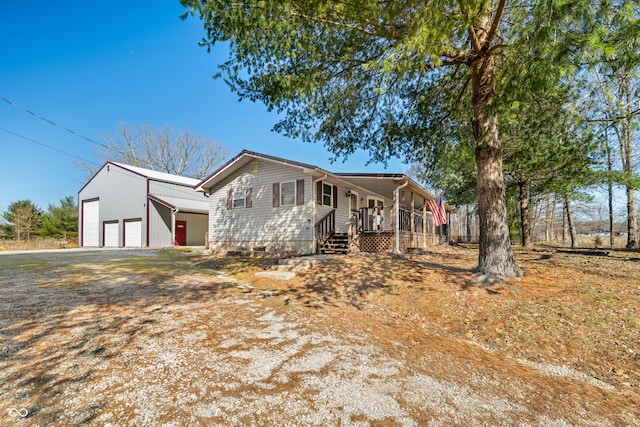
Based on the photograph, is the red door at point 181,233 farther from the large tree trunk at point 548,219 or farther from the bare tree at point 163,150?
the large tree trunk at point 548,219

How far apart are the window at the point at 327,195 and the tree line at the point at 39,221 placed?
1083 inches

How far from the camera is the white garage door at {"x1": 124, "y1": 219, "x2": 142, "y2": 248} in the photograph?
66.3 feet

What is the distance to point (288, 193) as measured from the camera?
11.9 m

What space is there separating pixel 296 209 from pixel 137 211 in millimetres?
14707

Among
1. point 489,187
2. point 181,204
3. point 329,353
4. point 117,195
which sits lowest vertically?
point 329,353

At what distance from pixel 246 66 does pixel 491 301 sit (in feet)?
22.9

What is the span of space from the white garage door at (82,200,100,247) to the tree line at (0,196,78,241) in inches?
203

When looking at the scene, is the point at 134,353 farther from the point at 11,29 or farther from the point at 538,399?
the point at 11,29

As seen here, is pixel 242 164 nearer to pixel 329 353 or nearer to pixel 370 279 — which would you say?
pixel 370 279

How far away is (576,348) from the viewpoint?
3.78m

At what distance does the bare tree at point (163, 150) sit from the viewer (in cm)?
3075

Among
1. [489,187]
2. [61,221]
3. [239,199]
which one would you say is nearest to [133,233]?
[239,199]

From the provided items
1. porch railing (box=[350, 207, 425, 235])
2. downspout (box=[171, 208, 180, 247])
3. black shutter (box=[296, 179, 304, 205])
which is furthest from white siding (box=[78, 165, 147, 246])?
porch railing (box=[350, 207, 425, 235])

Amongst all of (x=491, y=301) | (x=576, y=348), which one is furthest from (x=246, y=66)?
(x=576, y=348)
